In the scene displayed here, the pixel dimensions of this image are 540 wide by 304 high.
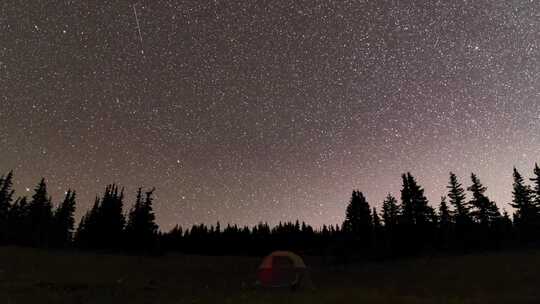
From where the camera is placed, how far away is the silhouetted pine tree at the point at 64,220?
8294 centimetres

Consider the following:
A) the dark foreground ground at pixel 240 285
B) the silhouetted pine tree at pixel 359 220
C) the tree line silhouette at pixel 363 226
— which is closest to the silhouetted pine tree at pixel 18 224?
the tree line silhouette at pixel 363 226

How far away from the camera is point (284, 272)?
2467 cm

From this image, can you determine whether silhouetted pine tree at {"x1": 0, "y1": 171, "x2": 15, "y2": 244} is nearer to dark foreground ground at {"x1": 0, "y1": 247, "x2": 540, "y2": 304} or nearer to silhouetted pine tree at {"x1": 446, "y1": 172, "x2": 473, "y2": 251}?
dark foreground ground at {"x1": 0, "y1": 247, "x2": 540, "y2": 304}

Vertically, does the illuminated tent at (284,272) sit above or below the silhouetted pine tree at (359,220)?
below

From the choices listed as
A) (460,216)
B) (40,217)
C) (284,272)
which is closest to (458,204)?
(460,216)

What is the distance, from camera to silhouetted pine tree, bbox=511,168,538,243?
5081cm

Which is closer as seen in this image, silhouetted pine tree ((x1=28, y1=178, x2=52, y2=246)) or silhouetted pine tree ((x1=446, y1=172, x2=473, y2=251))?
silhouetted pine tree ((x1=446, y1=172, x2=473, y2=251))

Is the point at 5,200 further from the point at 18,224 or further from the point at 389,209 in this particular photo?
the point at 389,209

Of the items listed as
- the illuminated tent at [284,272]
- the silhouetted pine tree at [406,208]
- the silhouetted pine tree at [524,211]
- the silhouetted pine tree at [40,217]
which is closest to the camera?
Result: the illuminated tent at [284,272]

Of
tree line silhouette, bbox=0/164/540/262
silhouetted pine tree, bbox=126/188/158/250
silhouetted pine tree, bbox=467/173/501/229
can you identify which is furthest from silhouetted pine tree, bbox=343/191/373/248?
silhouetted pine tree, bbox=126/188/158/250

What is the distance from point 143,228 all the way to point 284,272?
2120 inches

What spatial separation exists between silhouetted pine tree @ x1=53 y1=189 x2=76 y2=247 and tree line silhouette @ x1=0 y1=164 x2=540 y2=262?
0.22m

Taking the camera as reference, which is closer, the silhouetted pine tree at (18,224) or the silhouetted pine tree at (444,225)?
the silhouetted pine tree at (444,225)

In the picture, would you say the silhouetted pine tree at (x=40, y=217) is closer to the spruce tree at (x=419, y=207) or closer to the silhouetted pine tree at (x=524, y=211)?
the spruce tree at (x=419, y=207)
